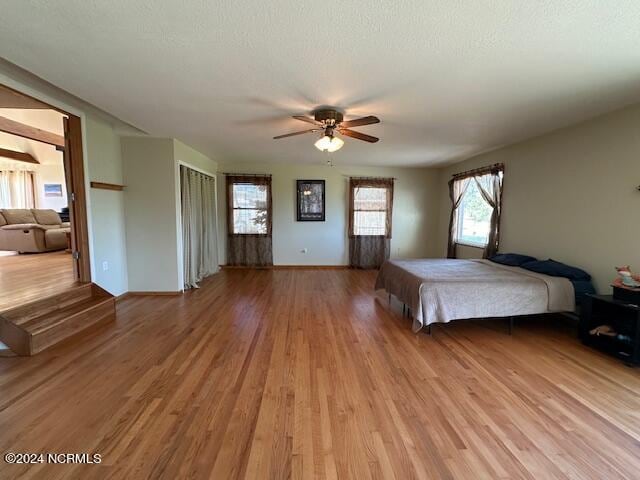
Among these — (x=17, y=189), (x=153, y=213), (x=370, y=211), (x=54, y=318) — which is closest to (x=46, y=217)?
(x=17, y=189)

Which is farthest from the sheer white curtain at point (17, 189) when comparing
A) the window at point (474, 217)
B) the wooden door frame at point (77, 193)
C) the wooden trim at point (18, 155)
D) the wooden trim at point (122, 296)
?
the window at point (474, 217)

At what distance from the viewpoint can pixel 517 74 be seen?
212 cm

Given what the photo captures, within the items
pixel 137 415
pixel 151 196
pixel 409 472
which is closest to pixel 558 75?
pixel 409 472

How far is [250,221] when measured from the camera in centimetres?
626

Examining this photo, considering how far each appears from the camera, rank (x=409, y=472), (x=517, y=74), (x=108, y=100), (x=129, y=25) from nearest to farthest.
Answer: (x=409, y=472)
(x=129, y=25)
(x=517, y=74)
(x=108, y=100)

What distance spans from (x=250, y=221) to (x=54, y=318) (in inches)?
152

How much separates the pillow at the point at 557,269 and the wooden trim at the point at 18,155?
10480 millimetres

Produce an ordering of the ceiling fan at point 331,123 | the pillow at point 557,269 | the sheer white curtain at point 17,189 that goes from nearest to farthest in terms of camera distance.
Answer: the ceiling fan at point 331,123 < the pillow at point 557,269 < the sheer white curtain at point 17,189

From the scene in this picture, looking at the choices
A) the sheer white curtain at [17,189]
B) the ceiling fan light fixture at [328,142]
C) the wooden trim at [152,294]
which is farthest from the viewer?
the sheer white curtain at [17,189]

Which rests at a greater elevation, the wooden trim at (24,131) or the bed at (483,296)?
the wooden trim at (24,131)

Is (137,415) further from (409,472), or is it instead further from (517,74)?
(517,74)

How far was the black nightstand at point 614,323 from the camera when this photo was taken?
2316 millimetres

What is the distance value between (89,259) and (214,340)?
6.91ft

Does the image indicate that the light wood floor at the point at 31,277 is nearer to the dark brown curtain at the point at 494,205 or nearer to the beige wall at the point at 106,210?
the beige wall at the point at 106,210
